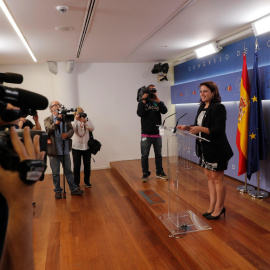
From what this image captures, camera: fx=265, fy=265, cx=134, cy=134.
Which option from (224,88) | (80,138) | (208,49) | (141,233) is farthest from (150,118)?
(141,233)

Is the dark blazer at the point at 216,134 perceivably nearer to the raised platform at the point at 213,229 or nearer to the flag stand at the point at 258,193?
the raised platform at the point at 213,229

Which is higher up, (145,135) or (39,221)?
(145,135)

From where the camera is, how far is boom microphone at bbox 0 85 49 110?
2.35 feet

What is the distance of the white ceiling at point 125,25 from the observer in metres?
2.66

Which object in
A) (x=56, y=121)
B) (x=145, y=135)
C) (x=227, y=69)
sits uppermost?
(x=227, y=69)

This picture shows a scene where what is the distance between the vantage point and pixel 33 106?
2.64 feet

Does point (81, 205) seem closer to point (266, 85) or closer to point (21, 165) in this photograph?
point (266, 85)

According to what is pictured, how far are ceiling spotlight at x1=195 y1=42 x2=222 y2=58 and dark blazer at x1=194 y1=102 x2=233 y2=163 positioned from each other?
2177mm

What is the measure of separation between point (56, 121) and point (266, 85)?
117 inches

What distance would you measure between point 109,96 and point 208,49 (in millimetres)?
2485

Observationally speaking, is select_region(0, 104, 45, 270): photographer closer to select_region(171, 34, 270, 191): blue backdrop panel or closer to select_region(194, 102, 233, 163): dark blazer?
select_region(194, 102, 233, 163): dark blazer

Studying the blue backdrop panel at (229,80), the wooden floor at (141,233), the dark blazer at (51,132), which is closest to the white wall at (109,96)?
the blue backdrop panel at (229,80)

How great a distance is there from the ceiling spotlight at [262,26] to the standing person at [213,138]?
1267 mm

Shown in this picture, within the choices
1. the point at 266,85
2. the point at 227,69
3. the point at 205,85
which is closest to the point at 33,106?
the point at 205,85
